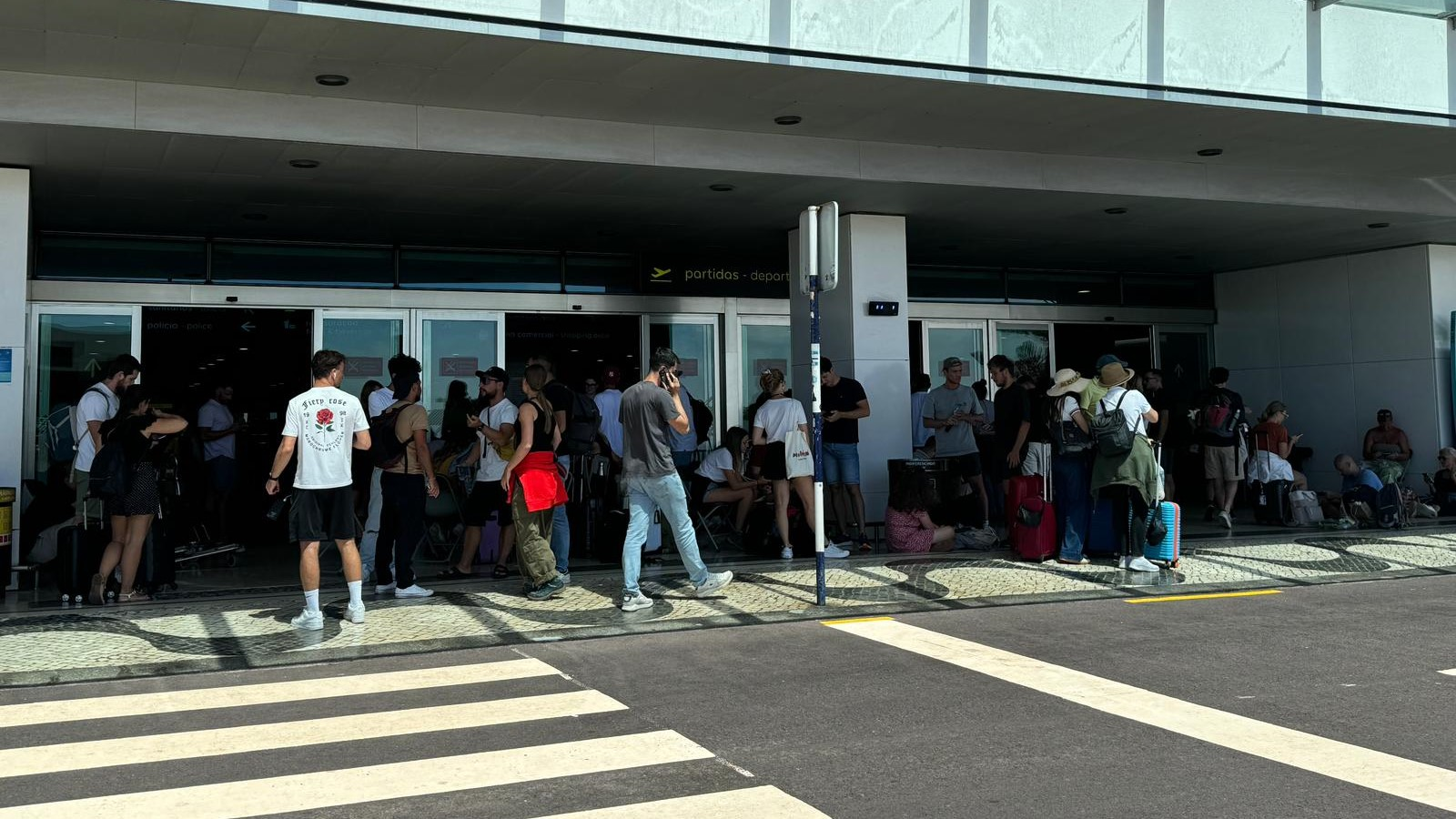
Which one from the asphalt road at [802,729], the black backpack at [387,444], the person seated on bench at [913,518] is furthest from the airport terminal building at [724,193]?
the asphalt road at [802,729]

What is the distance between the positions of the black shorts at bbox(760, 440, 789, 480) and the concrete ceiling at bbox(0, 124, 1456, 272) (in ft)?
8.86

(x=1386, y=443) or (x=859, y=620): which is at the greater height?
(x=1386, y=443)

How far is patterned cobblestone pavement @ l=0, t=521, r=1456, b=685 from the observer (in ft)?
25.2

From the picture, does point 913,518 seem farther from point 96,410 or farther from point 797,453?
point 96,410

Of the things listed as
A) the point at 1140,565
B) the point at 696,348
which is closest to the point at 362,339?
the point at 696,348

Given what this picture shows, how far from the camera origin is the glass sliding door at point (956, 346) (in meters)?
18.5

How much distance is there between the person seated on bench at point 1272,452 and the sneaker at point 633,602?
9057 mm

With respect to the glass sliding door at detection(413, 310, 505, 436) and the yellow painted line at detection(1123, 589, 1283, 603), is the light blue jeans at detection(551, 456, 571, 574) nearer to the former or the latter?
the yellow painted line at detection(1123, 589, 1283, 603)

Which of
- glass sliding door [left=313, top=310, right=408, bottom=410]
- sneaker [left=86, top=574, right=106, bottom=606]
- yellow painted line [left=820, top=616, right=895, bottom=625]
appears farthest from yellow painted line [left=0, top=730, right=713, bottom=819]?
glass sliding door [left=313, top=310, right=408, bottom=410]

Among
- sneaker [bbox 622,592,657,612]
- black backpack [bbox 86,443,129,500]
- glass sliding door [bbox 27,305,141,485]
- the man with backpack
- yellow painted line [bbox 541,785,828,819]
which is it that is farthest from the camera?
the man with backpack

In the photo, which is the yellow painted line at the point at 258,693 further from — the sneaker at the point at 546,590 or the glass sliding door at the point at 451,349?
the glass sliding door at the point at 451,349

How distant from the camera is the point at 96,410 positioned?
395 inches

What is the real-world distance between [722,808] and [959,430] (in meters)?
9.83

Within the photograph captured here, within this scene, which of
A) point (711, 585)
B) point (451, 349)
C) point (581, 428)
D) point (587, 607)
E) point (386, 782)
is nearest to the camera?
point (386, 782)
